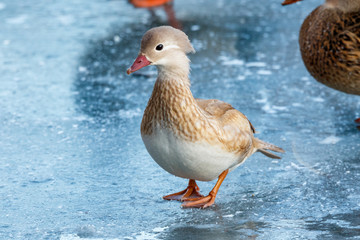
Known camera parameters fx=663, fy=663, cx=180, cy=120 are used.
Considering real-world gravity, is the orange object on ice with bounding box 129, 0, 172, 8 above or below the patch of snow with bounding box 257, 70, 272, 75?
above

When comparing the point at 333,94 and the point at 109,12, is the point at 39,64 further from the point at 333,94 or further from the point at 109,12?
the point at 333,94

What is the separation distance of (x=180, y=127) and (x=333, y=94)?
241 centimetres

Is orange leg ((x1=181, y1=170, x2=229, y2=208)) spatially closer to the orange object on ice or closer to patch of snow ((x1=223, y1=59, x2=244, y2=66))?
patch of snow ((x1=223, y1=59, x2=244, y2=66))

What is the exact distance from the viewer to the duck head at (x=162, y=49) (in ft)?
11.0

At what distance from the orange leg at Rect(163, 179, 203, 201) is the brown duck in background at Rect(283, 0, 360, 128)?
1566 millimetres

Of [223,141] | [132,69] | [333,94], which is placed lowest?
[333,94]

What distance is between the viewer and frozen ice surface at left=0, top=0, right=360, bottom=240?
3.42m

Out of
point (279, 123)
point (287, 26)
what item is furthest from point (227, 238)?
point (287, 26)

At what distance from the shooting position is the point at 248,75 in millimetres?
5762

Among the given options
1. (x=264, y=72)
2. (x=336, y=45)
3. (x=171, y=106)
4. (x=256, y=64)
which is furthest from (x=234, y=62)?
(x=171, y=106)

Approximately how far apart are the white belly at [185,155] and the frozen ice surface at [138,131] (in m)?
0.23

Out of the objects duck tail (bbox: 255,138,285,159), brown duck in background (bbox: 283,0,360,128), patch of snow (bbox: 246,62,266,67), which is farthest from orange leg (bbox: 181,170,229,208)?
patch of snow (bbox: 246,62,266,67)

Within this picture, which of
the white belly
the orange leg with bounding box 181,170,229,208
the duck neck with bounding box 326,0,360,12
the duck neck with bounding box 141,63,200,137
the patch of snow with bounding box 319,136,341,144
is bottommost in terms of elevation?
the patch of snow with bounding box 319,136,341,144

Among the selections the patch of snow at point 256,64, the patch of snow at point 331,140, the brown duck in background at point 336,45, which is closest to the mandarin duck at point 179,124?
the patch of snow at point 331,140
